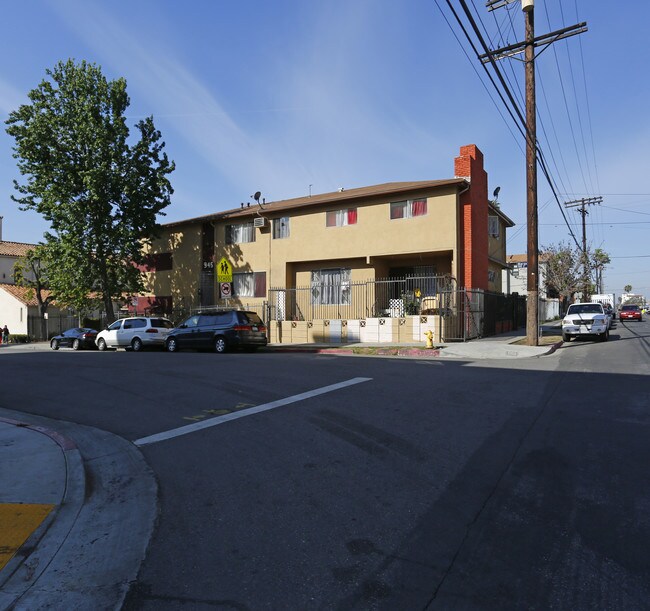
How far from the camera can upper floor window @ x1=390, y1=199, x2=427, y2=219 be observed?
22953 millimetres

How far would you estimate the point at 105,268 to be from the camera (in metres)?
28.2

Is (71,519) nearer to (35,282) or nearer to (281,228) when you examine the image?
(281,228)

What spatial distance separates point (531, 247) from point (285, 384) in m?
12.3

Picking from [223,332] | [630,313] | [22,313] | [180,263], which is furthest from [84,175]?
[630,313]

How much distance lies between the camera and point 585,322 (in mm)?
21078

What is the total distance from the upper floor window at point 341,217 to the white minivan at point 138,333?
9.54m

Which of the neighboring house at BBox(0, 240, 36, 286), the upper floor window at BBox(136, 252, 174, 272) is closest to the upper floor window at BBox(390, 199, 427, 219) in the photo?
the upper floor window at BBox(136, 252, 174, 272)

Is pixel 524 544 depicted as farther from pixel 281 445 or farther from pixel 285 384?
pixel 285 384

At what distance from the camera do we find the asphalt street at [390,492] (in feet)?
10.2

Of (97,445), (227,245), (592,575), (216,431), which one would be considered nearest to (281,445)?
(216,431)

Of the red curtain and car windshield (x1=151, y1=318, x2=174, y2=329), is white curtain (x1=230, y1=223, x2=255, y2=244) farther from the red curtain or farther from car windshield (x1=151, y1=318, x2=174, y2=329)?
the red curtain

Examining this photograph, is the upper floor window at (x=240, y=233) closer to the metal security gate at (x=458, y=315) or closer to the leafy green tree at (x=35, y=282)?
the metal security gate at (x=458, y=315)

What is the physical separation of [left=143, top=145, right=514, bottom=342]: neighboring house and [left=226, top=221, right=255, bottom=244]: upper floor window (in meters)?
0.06

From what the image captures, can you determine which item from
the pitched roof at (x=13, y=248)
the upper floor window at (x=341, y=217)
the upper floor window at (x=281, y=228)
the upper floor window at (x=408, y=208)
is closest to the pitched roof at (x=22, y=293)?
the pitched roof at (x=13, y=248)
